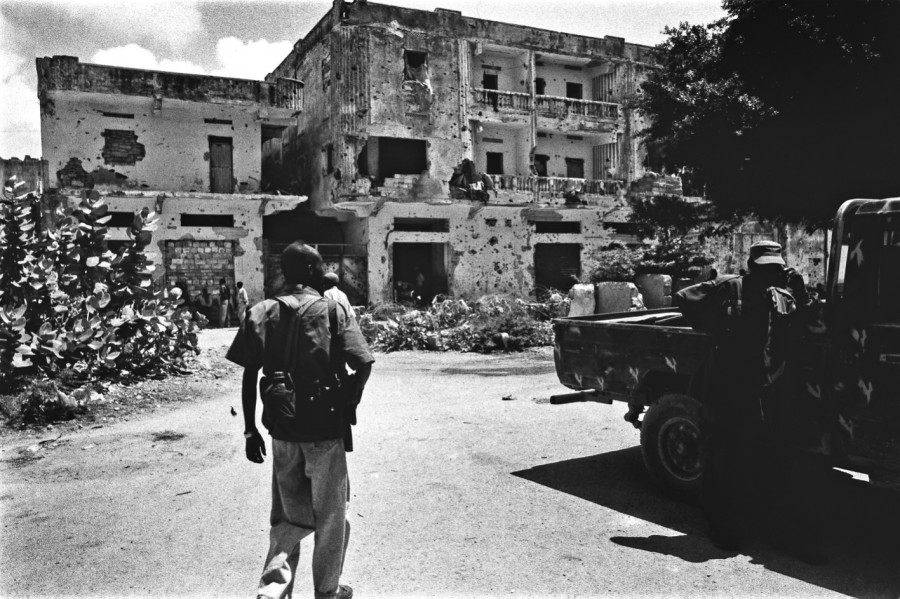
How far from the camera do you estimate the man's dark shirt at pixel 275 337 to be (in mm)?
3631

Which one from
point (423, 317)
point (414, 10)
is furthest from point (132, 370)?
point (414, 10)

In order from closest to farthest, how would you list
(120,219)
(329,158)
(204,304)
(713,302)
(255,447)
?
(255,447) < (713,302) < (120,219) < (204,304) < (329,158)

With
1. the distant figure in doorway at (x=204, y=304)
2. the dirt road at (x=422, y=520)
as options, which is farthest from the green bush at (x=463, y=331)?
the distant figure in doorway at (x=204, y=304)

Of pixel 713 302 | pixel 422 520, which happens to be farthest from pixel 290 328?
pixel 713 302

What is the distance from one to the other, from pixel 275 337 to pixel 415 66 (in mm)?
24765

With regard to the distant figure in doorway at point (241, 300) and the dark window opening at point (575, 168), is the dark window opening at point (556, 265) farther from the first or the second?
the distant figure in doorway at point (241, 300)

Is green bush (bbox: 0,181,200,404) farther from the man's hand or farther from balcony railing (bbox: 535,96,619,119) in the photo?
balcony railing (bbox: 535,96,619,119)

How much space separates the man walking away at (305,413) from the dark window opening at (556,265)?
25.9m

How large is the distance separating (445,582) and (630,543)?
130 centimetres

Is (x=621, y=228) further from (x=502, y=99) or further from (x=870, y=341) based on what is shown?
(x=870, y=341)

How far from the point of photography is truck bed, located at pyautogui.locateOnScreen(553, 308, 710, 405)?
18.3 ft

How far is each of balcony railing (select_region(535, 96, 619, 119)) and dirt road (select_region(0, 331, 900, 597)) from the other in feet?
71.3

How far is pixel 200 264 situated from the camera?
24547 millimetres

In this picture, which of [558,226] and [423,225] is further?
[558,226]
